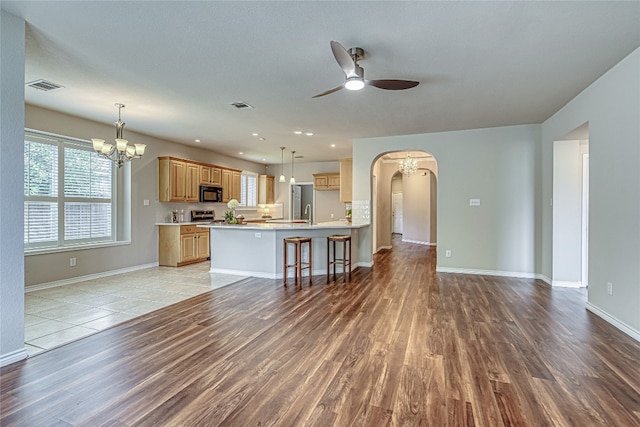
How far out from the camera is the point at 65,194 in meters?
5.27

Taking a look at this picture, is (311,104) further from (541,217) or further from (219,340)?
(541,217)

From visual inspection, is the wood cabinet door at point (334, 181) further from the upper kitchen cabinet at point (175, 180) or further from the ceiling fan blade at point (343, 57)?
the ceiling fan blade at point (343, 57)

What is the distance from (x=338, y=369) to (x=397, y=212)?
13214 mm

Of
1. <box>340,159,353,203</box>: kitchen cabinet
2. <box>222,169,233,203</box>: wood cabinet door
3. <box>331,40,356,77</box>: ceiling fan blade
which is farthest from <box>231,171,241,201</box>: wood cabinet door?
<box>331,40,356,77</box>: ceiling fan blade

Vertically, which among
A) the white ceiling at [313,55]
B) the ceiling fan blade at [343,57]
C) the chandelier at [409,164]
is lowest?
the ceiling fan blade at [343,57]

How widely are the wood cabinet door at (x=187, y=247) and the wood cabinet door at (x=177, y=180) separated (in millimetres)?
825

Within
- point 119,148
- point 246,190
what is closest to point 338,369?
point 119,148

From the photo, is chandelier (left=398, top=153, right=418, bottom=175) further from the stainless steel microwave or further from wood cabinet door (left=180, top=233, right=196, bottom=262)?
wood cabinet door (left=180, top=233, right=196, bottom=262)

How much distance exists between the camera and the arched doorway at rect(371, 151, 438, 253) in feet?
30.0

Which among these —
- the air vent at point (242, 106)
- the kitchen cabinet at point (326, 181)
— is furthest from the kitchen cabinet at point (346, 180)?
the air vent at point (242, 106)

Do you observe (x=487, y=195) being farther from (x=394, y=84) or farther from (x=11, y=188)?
(x=11, y=188)

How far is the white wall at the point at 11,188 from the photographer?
241cm

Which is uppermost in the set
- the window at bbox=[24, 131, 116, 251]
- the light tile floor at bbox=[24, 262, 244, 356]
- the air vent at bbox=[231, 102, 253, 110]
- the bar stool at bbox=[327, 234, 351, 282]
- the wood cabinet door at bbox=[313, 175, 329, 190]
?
the air vent at bbox=[231, 102, 253, 110]

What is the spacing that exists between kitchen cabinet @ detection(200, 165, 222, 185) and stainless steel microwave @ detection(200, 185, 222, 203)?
120 mm
